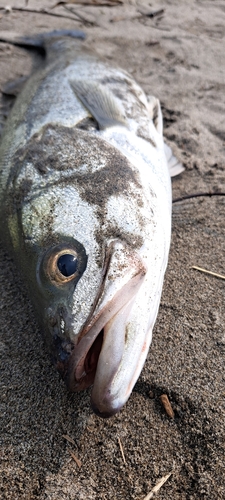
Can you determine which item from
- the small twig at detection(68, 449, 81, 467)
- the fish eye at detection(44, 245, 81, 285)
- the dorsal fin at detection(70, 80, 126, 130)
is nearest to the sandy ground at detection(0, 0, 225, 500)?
the small twig at detection(68, 449, 81, 467)

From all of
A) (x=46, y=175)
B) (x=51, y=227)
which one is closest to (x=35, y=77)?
(x=46, y=175)

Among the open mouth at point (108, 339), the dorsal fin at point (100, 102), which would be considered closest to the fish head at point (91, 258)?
the open mouth at point (108, 339)

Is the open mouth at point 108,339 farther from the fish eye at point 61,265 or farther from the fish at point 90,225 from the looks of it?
the fish eye at point 61,265

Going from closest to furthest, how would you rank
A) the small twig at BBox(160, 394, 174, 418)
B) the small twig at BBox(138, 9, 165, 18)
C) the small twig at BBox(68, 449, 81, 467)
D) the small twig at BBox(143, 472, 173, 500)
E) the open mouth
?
the open mouth → the small twig at BBox(143, 472, 173, 500) → the small twig at BBox(68, 449, 81, 467) → the small twig at BBox(160, 394, 174, 418) → the small twig at BBox(138, 9, 165, 18)

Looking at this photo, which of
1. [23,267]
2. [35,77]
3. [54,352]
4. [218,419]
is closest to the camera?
[54,352]

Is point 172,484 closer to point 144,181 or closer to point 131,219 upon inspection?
point 131,219

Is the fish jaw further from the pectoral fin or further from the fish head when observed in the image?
the pectoral fin

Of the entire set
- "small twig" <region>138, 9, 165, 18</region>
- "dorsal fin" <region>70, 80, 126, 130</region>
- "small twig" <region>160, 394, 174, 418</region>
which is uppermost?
"small twig" <region>138, 9, 165, 18</region>
